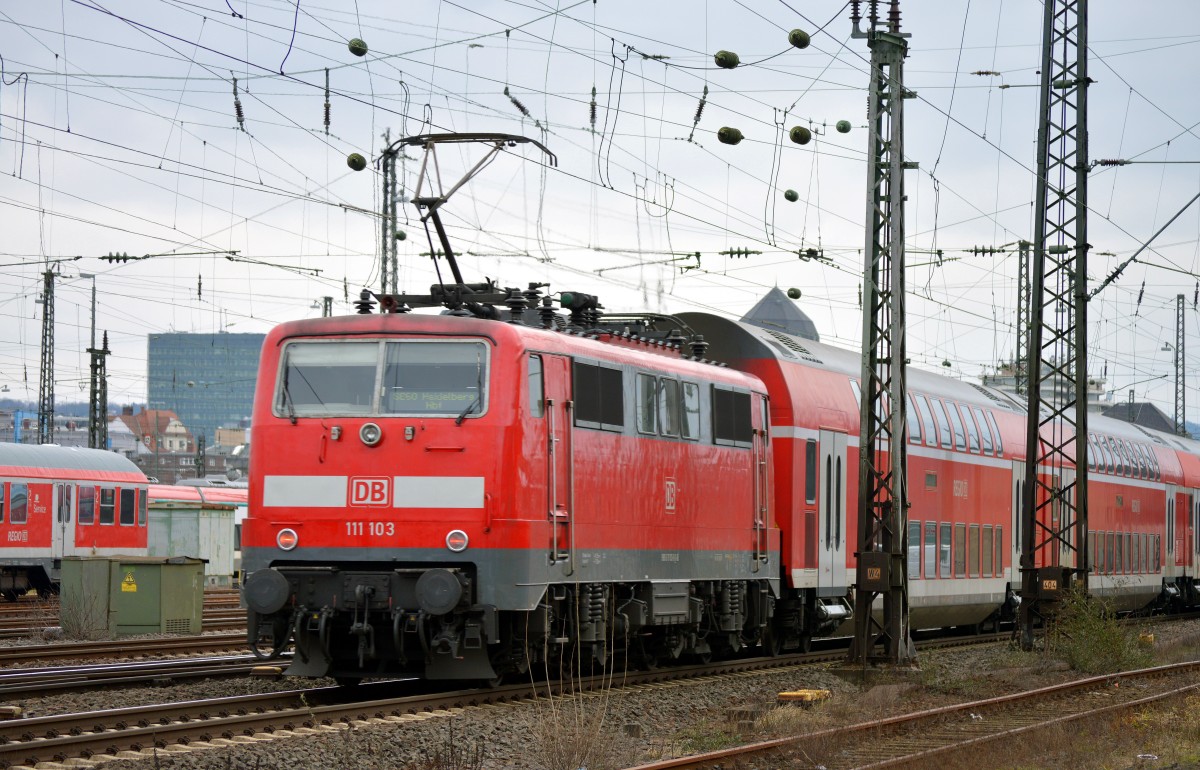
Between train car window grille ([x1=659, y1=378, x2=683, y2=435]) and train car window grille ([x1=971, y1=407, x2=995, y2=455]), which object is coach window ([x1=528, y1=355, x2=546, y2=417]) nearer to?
train car window grille ([x1=659, y1=378, x2=683, y2=435])

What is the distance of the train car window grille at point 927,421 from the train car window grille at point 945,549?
5.11 ft

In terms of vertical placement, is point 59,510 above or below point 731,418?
below

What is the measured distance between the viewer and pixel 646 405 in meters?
17.9

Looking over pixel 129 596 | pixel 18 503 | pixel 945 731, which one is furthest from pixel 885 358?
pixel 18 503

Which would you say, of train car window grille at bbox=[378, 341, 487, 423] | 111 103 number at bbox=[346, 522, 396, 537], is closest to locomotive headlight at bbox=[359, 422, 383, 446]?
train car window grille at bbox=[378, 341, 487, 423]

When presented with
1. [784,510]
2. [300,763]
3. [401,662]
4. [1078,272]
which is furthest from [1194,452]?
[300,763]

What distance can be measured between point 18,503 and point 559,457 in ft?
83.8

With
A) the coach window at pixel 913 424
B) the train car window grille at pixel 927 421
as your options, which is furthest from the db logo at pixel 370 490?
the train car window grille at pixel 927 421

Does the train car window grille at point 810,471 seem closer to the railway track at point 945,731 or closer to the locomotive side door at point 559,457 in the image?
the railway track at point 945,731

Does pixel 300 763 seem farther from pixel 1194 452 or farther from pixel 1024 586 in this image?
pixel 1194 452

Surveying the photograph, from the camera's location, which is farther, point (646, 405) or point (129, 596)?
point (129, 596)

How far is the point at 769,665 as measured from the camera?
70.1ft

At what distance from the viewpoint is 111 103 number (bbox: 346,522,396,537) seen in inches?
588

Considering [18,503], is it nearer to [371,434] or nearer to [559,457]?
[371,434]
